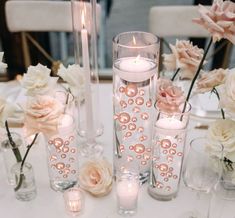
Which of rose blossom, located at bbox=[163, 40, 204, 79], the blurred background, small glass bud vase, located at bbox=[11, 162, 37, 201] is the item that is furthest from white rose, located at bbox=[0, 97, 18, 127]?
the blurred background

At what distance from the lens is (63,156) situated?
929 millimetres

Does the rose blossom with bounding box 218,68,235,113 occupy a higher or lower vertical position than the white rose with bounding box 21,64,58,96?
lower

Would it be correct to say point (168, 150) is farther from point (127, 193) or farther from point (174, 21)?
point (174, 21)

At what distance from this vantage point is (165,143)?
2.90 ft

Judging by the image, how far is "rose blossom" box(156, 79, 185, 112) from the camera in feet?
2.74

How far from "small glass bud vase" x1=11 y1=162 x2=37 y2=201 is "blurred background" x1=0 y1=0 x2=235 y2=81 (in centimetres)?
145

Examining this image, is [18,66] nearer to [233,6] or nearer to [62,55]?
[62,55]

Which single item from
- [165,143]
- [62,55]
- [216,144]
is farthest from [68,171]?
[62,55]

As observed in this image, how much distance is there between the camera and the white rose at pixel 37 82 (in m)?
0.82

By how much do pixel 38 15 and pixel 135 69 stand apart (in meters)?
1.11

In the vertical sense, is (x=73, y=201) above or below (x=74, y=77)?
below

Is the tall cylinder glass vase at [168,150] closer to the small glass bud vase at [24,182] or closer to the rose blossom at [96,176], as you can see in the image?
the rose blossom at [96,176]

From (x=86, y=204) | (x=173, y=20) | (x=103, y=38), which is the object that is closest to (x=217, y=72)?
(x=86, y=204)

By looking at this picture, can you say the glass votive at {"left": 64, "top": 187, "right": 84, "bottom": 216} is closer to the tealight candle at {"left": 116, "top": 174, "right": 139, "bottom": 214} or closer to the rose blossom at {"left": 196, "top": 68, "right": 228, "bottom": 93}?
the tealight candle at {"left": 116, "top": 174, "right": 139, "bottom": 214}
